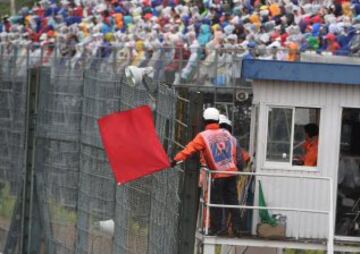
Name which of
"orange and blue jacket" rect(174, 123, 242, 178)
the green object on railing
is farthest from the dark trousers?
the green object on railing

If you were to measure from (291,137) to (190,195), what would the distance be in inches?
203

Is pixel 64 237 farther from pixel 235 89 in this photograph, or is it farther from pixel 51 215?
pixel 235 89

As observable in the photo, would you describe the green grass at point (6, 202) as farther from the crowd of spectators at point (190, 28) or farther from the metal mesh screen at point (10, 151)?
the crowd of spectators at point (190, 28)

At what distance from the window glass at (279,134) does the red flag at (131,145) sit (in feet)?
15.9

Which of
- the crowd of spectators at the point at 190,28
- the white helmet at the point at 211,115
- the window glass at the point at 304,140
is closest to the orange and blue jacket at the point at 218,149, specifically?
the white helmet at the point at 211,115

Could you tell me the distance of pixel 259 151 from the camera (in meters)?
15.0

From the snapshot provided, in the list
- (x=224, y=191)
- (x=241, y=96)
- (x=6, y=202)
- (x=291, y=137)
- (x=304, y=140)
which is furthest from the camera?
(x=241, y=96)

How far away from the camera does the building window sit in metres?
14.9

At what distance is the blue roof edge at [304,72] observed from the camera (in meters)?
14.9

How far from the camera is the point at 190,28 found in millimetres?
33625

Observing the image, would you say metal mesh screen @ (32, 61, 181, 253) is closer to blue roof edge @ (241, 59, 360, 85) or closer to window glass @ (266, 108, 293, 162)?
blue roof edge @ (241, 59, 360, 85)

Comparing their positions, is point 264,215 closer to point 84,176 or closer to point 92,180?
point 84,176

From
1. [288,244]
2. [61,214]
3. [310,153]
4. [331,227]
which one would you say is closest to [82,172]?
[61,214]

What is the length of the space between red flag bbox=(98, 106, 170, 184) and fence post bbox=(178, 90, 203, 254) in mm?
241
